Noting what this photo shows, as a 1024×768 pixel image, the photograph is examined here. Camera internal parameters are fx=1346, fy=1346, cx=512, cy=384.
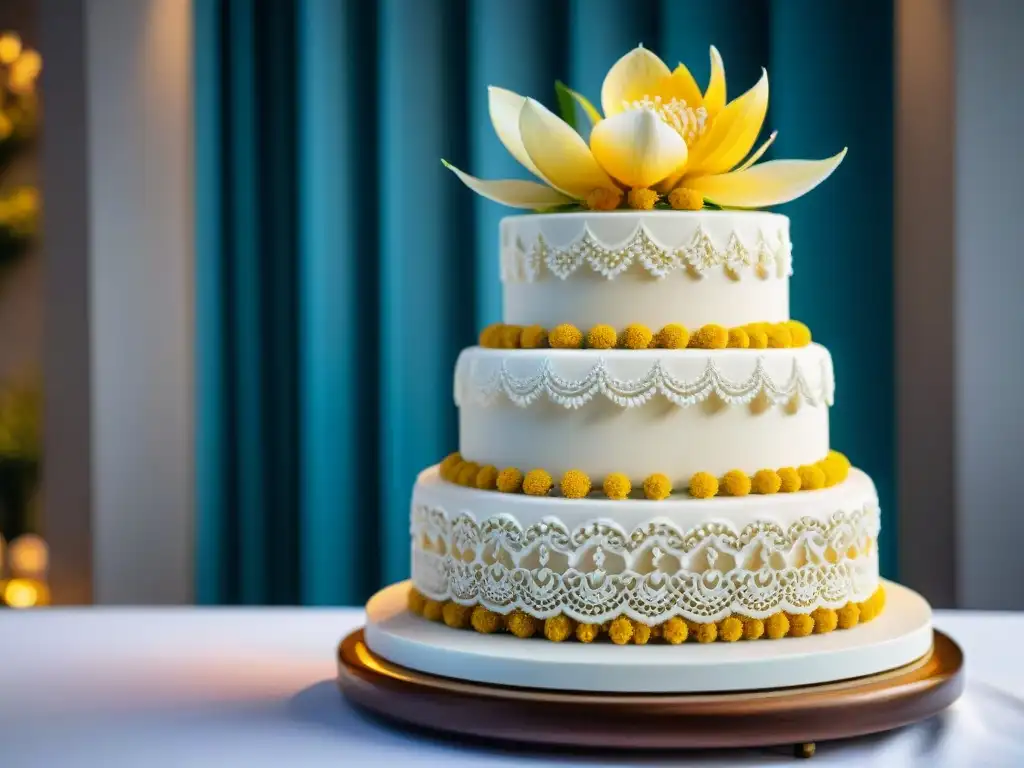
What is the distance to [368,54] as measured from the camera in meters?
2.79

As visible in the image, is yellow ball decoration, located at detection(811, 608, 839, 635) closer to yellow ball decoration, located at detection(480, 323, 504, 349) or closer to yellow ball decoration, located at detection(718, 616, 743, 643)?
yellow ball decoration, located at detection(718, 616, 743, 643)

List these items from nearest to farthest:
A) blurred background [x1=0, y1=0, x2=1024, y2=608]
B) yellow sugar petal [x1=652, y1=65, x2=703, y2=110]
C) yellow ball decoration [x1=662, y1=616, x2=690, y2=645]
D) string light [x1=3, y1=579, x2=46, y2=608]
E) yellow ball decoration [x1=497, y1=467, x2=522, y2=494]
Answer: yellow ball decoration [x1=662, y1=616, x2=690, y2=645], yellow ball decoration [x1=497, y1=467, x2=522, y2=494], yellow sugar petal [x1=652, y1=65, x2=703, y2=110], blurred background [x1=0, y1=0, x2=1024, y2=608], string light [x1=3, y1=579, x2=46, y2=608]

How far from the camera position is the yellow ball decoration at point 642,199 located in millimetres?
1478

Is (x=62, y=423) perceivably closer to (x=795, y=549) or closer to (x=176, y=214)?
(x=176, y=214)

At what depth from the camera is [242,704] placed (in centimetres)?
143

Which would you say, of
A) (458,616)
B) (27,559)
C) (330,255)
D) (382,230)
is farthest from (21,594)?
(458,616)

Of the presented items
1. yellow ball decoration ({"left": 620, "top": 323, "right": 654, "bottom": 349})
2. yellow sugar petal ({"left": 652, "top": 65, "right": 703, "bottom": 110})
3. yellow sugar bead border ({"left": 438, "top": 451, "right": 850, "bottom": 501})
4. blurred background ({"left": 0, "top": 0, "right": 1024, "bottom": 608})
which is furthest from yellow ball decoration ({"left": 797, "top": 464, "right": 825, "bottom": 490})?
blurred background ({"left": 0, "top": 0, "right": 1024, "bottom": 608})

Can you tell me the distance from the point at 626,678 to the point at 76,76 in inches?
79.5

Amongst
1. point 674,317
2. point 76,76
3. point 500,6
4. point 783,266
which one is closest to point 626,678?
point 674,317

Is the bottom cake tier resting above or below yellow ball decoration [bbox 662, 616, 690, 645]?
above

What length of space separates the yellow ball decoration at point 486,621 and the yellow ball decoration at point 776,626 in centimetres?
27

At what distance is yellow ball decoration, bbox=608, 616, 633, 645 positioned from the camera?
4.40 ft

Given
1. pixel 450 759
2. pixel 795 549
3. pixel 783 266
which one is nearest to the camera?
pixel 450 759

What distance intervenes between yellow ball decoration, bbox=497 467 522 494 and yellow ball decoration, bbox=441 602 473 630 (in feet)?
0.43
